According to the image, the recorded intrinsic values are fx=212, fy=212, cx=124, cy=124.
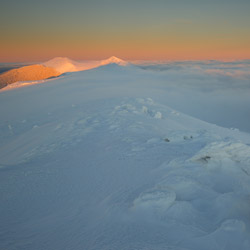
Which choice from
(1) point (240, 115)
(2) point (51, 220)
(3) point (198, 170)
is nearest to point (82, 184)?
(2) point (51, 220)

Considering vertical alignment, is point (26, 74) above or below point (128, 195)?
above

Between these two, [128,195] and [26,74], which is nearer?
[128,195]

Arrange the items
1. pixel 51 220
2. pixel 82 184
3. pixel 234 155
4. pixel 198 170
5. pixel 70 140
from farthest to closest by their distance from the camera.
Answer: pixel 70 140 → pixel 234 155 → pixel 198 170 → pixel 82 184 → pixel 51 220

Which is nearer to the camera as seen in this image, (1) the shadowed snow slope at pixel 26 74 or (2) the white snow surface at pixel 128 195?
(2) the white snow surface at pixel 128 195

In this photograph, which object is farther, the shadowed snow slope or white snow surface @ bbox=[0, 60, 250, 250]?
the shadowed snow slope

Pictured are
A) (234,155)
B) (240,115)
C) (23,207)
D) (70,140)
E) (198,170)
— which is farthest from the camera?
(240,115)

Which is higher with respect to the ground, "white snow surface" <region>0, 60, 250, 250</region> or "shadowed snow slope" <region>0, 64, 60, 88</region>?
"shadowed snow slope" <region>0, 64, 60, 88</region>

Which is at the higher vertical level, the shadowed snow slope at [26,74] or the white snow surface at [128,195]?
the shadowed snow slope at [26,74]

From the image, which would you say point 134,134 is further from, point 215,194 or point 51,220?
point 51,220
